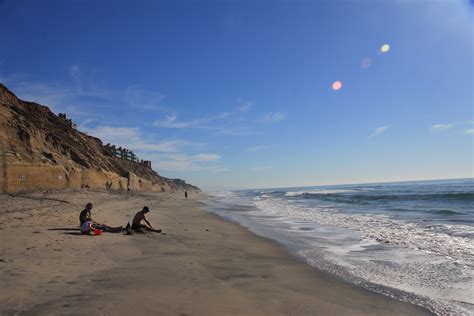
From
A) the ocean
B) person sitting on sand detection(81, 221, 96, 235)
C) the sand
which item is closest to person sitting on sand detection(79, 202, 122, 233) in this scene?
person sitting on sand detection(81, 221, 96, 235)

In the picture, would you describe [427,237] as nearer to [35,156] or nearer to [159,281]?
[159,281]

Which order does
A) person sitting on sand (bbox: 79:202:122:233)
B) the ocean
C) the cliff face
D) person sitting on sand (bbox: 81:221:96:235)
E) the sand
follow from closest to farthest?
the sand < the ocean < person sitting on sand (bbox: 81:221:96:235) < person sitting on sand (bbox: 79:202:122:233) < the cliff face

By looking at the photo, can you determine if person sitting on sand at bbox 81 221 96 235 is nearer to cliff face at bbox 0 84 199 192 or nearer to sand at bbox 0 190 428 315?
sand at bbox 0 190 428 315

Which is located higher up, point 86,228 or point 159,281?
point 86,228

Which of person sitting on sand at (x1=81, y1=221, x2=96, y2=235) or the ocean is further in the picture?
person sitting on sand at (x1=81, y1=221, x2=96, y2=235)

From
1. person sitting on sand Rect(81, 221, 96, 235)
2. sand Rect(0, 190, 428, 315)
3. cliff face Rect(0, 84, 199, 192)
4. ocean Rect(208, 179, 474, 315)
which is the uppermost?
cliff face Rect(0, 84, 199, 192)

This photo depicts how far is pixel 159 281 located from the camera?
5219mm

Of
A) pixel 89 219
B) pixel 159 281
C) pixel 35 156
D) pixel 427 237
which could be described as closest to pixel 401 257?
pixel 427 237

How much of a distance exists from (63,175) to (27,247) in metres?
21.4

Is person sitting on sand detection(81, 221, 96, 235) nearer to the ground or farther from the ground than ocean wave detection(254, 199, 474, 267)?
farther from the ground

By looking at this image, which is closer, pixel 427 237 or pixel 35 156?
pixel 427 237

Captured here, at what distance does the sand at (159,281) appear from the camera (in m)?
4.07

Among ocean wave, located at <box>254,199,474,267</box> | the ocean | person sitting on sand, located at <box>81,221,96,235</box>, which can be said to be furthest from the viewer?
person sitting on sand, located at <box>81,221,96,235</box>

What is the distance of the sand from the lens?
13.4 ft
